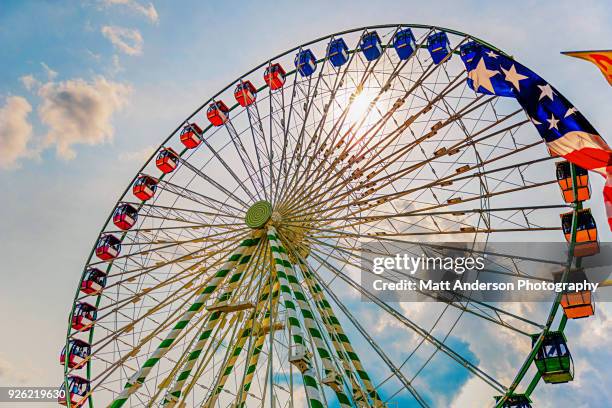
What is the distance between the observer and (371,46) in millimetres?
21094

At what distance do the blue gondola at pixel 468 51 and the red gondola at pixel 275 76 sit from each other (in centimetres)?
748

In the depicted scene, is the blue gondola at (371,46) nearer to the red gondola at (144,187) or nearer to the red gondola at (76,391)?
the red gondola at (144,187)

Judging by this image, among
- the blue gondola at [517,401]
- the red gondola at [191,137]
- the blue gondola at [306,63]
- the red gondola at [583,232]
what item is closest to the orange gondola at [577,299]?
the red gondola at [583,232]

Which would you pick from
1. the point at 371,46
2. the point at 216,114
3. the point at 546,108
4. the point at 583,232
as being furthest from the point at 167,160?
the point at 583,232

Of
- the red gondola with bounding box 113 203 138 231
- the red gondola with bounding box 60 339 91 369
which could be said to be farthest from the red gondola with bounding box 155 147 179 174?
the red gondola with bounding box 60 339 91 369

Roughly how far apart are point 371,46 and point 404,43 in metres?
1.16

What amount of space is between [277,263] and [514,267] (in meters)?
6.53

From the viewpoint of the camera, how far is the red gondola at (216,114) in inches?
920

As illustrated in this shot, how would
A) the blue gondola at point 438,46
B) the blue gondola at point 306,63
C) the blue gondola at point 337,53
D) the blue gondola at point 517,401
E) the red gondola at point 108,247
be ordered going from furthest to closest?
the blue gondola at point 306,63
the red gondola at point 108,247
the blue gondola at point 337,53
the blue gondola at point 438,46
the blue gondola at point 517,401

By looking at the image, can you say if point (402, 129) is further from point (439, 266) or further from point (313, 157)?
point (439, 266)

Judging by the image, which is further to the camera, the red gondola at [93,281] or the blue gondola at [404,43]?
the red gondola at [93,281]

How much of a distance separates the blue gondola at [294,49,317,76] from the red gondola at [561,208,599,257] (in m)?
10.7

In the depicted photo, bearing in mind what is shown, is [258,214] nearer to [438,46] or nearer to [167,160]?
[167,160]

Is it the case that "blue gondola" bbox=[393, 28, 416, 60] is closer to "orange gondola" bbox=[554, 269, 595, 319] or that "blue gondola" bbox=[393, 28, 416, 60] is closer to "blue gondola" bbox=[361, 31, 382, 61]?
"blue gondola" bbox=[361, 31, 382, 61]
